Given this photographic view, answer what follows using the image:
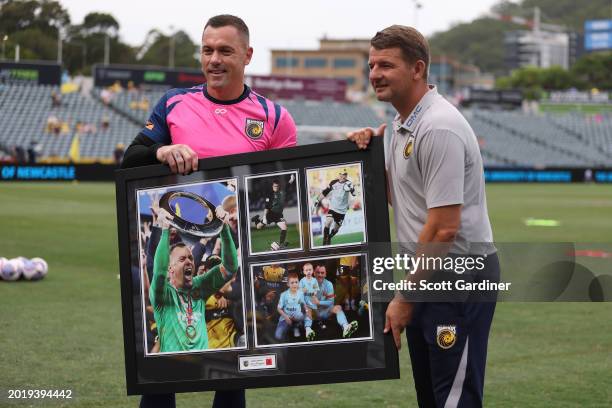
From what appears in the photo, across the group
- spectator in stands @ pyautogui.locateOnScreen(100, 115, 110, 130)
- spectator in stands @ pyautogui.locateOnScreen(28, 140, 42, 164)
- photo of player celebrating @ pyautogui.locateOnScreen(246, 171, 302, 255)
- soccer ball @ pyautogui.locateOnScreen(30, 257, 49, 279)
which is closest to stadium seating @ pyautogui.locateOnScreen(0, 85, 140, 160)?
spectator in stands @ pyautogui.locateOnScreen(100, 115, 110, 130)

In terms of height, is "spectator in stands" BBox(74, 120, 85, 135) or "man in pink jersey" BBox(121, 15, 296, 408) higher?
"spectator in stands" BBox(74, 120, 85, 135)

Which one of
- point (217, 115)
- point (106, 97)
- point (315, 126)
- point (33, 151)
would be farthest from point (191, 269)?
point (315, 126)

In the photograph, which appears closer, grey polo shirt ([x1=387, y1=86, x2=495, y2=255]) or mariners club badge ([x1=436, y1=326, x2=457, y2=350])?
grey polo shirt ([x1=387, y1=86, x2=495, y2=255])

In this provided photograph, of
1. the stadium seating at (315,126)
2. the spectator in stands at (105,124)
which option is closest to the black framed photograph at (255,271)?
the stadium seating at (315,126)

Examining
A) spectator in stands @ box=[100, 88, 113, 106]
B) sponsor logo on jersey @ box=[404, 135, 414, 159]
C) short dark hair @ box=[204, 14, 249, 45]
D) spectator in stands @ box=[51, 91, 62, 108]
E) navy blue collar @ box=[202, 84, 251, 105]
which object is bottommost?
sponsor logo on jersey @ box=[404, 135, 414, 159]

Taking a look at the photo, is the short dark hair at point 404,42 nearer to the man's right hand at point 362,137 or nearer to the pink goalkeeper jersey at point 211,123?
the man's right hand at point 362,137

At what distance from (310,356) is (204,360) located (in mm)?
478

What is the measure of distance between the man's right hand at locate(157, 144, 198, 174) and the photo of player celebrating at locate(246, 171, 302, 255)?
10.2 inches

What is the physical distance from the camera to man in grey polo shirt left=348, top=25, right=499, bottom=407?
162 inches

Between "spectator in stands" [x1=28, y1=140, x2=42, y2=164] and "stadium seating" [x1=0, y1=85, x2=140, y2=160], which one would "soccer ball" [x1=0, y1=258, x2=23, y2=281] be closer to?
"spectator in stands" [x1=28, y1=140, x2=42, y2=164]

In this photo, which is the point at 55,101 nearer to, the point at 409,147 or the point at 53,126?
the point at 53,126

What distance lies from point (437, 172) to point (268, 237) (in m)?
0.78

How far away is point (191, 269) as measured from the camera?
4.35 metres

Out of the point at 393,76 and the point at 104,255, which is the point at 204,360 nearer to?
the point at 393,76
